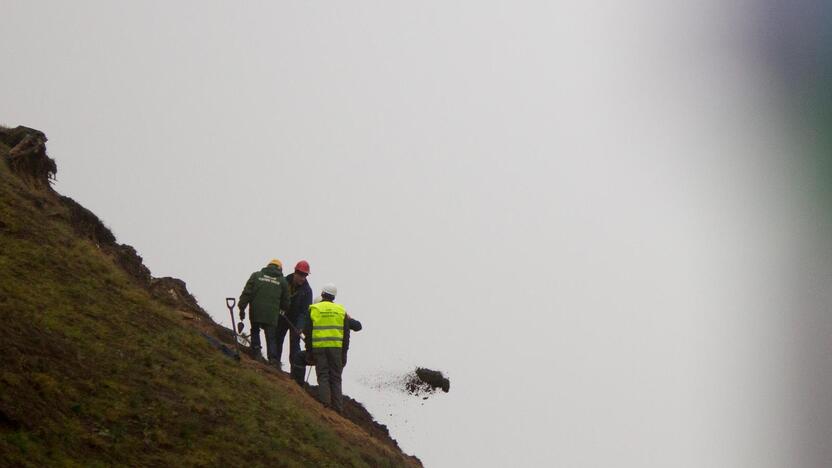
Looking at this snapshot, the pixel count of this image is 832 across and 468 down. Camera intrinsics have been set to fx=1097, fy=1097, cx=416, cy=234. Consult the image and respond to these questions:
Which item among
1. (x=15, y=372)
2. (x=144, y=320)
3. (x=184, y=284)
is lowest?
(x=15, y=372)

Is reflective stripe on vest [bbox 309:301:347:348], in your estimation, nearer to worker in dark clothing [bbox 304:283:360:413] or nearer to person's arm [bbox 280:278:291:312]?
worker in dark clothing [bbox 304:283:360:413]

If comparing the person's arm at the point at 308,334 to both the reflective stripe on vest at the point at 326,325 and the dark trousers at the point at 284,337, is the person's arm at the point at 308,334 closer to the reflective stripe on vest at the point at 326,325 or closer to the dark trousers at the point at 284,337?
the reflective stripe on vest at the point at 326,325

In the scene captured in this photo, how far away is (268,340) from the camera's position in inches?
773

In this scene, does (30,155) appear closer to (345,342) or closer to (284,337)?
(284,337)

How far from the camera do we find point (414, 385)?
26.2 meters

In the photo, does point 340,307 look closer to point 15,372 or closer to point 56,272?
point 56,272

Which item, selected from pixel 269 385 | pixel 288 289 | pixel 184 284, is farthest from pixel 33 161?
pixel 269 385

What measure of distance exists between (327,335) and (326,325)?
0.56 feet

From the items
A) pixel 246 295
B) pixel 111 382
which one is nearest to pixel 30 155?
pixel 246 295

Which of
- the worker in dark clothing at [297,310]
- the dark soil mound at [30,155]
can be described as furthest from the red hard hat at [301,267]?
the dark soil mound at [30,155]

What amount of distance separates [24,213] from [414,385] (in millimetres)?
11529

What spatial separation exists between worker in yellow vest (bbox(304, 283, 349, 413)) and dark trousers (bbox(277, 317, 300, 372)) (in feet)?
4.04

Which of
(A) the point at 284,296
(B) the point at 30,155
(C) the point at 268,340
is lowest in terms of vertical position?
(C) the point at 268,340

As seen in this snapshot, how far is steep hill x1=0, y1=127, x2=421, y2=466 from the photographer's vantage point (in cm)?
1097
